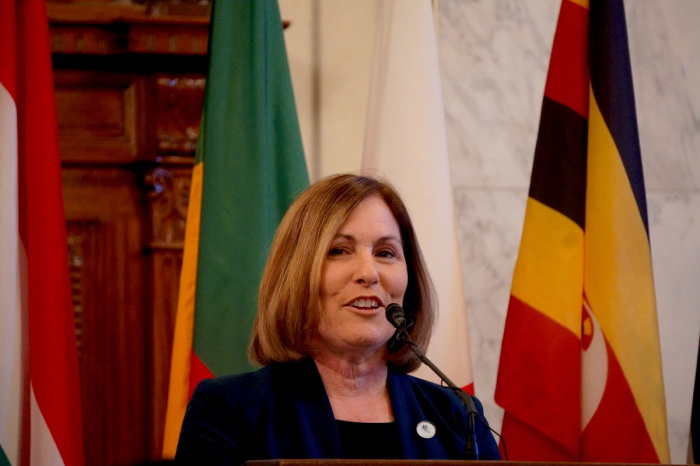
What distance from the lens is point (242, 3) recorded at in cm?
309

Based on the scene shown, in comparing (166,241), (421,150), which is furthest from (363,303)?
(166,241)

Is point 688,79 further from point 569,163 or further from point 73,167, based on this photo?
point 73,167

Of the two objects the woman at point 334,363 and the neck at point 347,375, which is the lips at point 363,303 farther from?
the neck at point 347,375

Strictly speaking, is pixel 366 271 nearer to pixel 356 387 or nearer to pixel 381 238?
pixel 381 238

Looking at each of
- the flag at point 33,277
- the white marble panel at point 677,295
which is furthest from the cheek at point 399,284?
the white marble panel at point 677,295

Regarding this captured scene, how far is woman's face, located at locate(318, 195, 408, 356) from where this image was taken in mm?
2178

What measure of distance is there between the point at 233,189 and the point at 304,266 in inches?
32.6

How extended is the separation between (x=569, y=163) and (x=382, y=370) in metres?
1.07

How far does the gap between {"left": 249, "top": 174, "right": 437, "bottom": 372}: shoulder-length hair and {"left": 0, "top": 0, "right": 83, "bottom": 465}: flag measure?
680 millimetres

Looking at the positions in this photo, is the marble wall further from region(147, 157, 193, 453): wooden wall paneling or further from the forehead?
the forehead

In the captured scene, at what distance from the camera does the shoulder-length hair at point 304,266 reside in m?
2.21

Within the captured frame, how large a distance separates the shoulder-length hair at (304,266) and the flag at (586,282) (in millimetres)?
740

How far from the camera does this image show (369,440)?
2.12m

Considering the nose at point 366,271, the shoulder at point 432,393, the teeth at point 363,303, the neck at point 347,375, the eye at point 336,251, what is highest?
the eye at point 336,251
